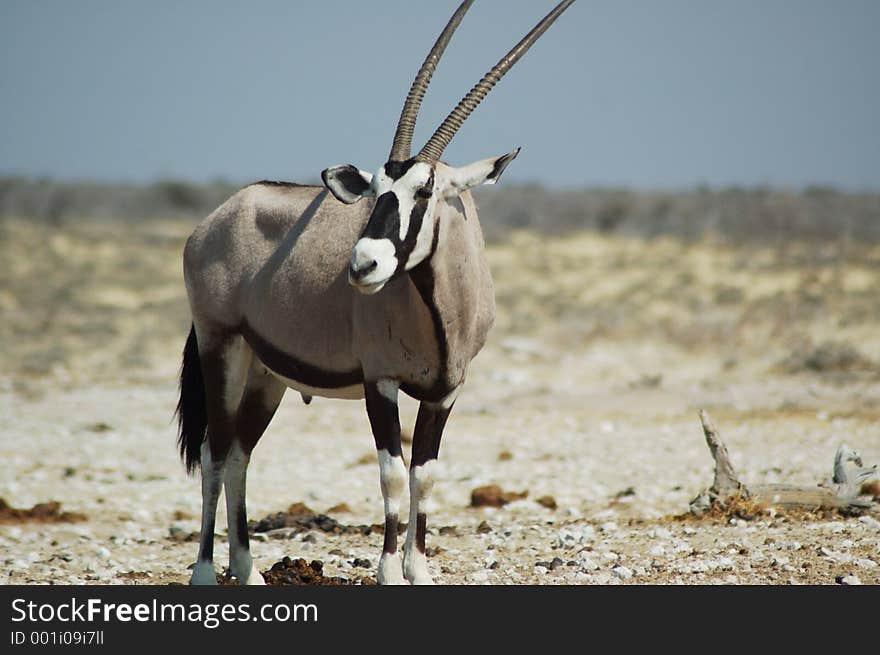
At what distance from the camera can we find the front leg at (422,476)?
23.8 feet

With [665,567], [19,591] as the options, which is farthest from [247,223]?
[665,567]

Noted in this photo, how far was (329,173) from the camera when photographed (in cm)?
685

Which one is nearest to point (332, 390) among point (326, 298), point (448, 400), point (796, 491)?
point (326, 298)

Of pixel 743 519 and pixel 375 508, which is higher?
pixel 375 508

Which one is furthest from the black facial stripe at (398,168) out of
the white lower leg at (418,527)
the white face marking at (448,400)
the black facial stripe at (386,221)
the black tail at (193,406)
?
the black tail at (193,406)

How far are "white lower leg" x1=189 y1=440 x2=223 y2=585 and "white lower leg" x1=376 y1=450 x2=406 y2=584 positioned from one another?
1487 mm

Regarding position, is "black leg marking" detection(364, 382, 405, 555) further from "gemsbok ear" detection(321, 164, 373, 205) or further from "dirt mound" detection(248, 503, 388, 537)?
"dirt mound" detection(248, 503, 388, 537)

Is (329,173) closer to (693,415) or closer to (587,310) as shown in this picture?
(693,415)

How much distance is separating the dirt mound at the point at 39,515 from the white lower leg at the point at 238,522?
2.84 metres

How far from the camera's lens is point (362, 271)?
20.9 feet

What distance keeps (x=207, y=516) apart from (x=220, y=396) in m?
0.85

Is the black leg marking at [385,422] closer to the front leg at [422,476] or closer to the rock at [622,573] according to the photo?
the front leg at [422,476]

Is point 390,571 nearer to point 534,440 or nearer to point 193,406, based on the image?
point 193,406

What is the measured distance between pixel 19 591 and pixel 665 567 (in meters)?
4.01
